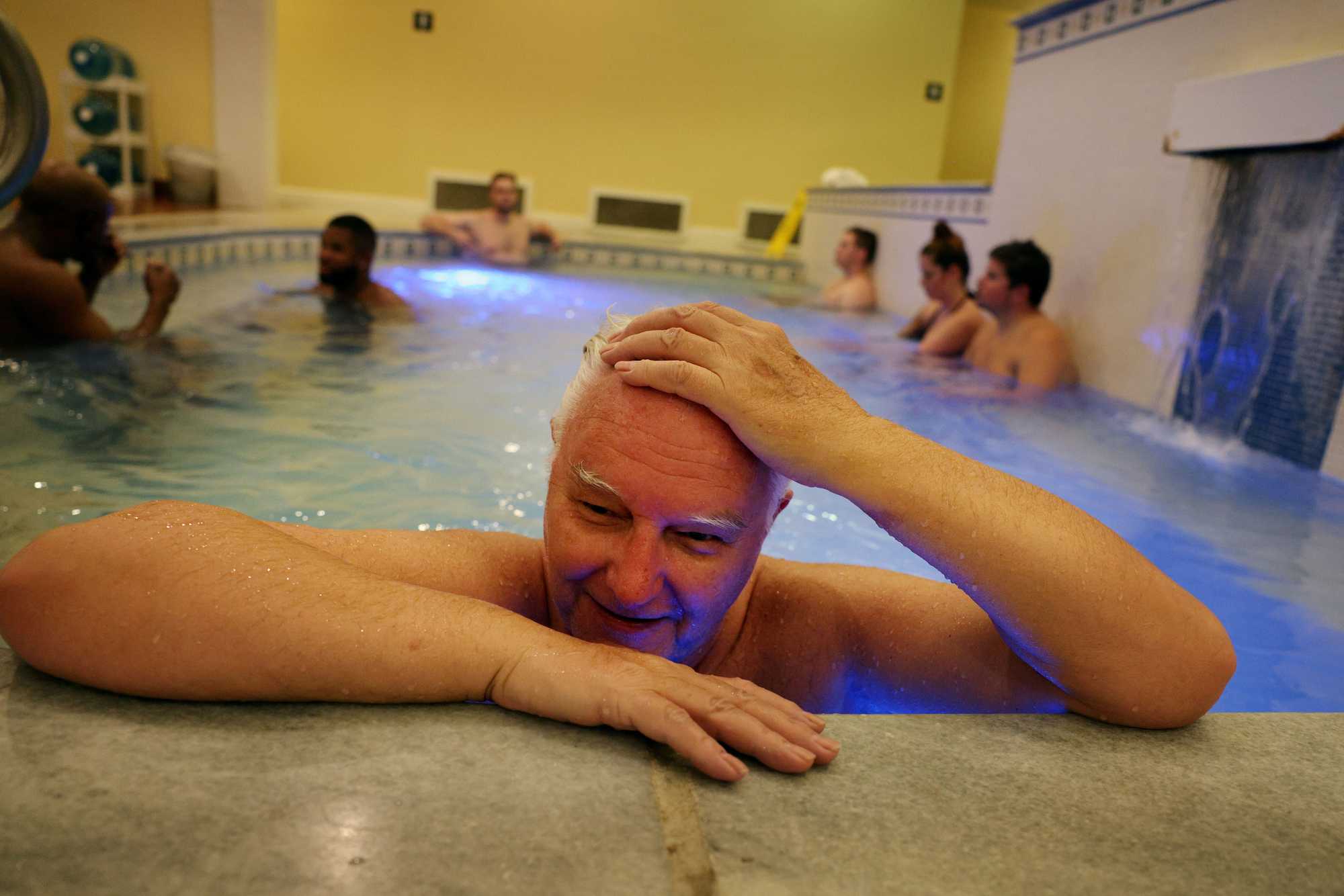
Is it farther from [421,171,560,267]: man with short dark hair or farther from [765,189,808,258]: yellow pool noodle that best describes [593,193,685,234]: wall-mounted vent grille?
[421,171,560,267]: man with short dark hair

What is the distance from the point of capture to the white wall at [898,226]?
24.9ft

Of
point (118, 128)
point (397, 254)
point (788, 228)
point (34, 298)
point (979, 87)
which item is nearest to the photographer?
point (34, 298)

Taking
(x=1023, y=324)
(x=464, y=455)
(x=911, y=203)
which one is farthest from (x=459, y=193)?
(x=464, y=455)

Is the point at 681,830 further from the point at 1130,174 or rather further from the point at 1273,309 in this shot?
the point at 1130,174

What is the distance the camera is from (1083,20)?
6000 mm

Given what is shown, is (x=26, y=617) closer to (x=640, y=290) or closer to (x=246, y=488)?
(x=246, y=488)

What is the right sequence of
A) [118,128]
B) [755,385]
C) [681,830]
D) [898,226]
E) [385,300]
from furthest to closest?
[118,128]
[898,226]
[385,300]
[755,385]
[681,830]

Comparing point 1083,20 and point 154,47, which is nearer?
point 1083,20

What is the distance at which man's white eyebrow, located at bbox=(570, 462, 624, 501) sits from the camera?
1314 millimetres

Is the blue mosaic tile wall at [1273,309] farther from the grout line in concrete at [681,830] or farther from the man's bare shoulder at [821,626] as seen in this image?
the grout line in concrete at [681,830]

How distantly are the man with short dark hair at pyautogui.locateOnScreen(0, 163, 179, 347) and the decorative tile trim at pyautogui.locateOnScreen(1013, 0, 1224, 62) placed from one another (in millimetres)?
5470

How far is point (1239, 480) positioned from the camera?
394 cm

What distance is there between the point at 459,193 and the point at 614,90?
8.53 ft

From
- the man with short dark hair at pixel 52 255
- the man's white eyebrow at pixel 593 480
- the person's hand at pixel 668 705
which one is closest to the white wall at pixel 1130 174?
the man's white eyebrow at pixel 593 480
